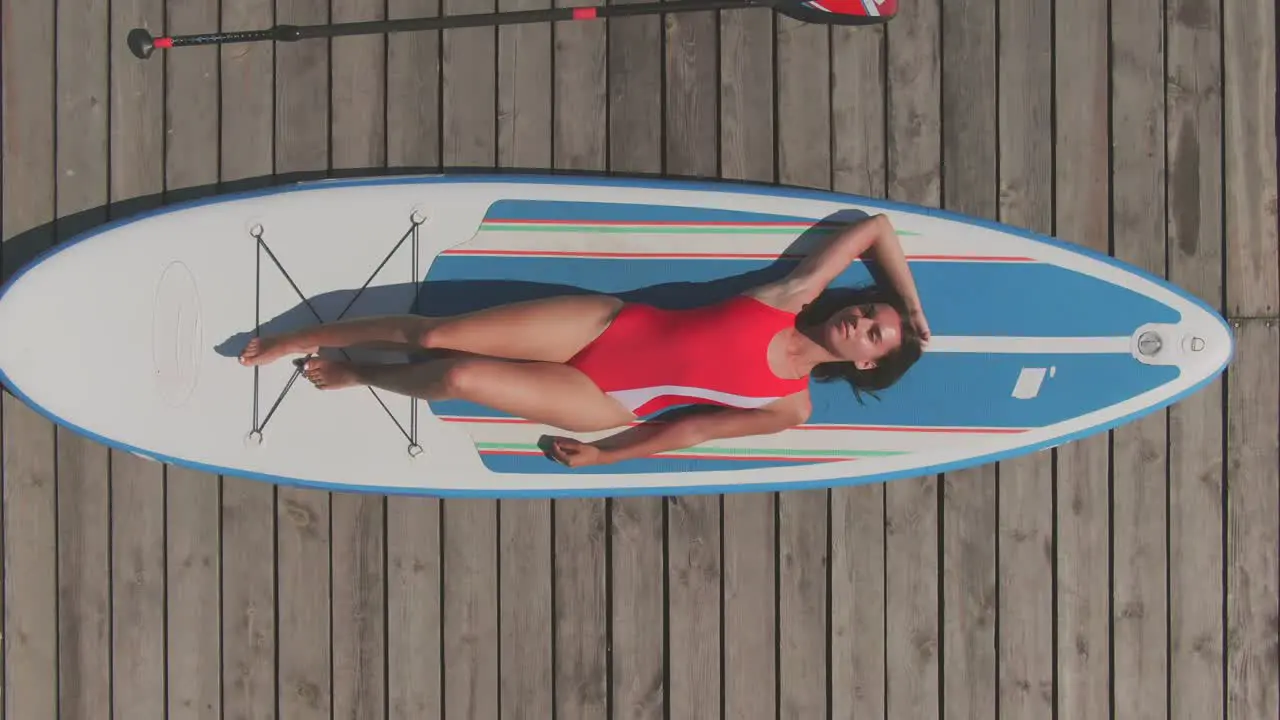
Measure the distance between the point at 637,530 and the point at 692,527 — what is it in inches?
6.9

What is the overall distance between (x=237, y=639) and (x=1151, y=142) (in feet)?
10.9

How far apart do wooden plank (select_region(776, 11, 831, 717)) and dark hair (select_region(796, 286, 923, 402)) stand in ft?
1.25

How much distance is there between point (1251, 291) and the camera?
254 cm

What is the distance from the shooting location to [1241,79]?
8.35 ft

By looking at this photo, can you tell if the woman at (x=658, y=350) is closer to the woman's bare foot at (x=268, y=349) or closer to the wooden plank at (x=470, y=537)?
the woman's bare foot at (x=268, y=349)

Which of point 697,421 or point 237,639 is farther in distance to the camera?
point 237,639

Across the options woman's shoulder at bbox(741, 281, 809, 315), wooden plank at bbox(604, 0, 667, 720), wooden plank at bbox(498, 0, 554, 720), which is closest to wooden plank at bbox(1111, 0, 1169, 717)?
woman's shoulder at bbox(741, 281, 809, 315)

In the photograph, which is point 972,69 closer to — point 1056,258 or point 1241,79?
point 1056,258

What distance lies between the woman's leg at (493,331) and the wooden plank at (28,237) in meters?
0.94

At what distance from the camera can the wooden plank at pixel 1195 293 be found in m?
2.53

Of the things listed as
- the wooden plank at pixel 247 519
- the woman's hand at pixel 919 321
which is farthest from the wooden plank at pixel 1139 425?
the wooden plank at pixel 247 519

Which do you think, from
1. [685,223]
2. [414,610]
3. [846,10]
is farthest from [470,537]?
[846,10]

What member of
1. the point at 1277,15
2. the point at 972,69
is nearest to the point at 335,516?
the point at 972,69

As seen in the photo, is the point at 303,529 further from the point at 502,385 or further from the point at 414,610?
the point at 502,385
